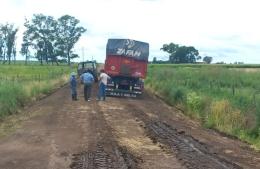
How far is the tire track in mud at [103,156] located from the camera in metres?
11.8

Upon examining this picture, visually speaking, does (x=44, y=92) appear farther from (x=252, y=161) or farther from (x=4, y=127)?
(x=252, y=161)

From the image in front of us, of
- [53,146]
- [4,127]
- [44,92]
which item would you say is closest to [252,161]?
[53,146]

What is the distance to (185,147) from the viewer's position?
14805mm

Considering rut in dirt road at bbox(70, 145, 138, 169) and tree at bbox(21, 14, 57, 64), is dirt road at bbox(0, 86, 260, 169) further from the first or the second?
tree at bbox(21, 14, 57, 64)

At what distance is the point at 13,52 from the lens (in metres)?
151

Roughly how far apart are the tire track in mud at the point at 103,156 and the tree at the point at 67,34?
129337mm

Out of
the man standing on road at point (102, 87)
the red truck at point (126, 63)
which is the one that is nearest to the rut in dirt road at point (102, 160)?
the man standing on road at point (102, 87)

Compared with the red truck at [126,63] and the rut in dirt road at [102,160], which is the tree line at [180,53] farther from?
the rut in dirt road at [102,160]

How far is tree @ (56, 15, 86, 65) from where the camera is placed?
5719 inches

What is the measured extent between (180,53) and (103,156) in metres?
125

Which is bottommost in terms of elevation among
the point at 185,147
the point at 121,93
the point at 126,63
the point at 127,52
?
the point at 185,147

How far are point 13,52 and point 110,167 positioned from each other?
5659 inches

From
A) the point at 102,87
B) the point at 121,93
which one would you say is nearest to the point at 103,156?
the point at 102,87

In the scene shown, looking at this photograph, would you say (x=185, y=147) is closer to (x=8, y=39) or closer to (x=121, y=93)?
(x=121, y=93)
